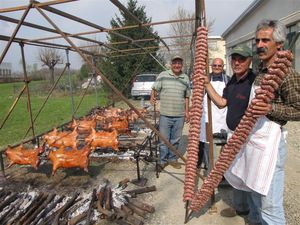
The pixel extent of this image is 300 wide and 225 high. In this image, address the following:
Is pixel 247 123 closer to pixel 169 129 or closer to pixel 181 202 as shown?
pixel 181 202

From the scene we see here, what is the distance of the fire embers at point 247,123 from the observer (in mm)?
2424

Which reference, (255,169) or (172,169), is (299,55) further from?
(255,169)

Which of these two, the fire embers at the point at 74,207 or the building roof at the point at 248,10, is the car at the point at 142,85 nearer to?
the building roof at the point at 248,10

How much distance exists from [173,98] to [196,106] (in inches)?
95.7

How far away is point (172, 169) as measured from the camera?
19.4 ft

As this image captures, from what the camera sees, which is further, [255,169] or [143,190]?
[143,190]

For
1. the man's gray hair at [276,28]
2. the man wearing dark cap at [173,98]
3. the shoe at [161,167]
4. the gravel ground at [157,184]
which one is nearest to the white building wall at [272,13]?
the gravel ground at [157,184]

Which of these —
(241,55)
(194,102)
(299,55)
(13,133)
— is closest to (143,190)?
(194,102)

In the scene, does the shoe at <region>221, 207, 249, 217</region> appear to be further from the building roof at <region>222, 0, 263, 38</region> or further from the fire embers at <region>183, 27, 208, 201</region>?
the building roof at <region>222, 0, 263, 38</region>

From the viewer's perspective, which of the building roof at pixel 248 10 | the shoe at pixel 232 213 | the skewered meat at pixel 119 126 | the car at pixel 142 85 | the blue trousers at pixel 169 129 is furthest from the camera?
the car at pixel 142 85

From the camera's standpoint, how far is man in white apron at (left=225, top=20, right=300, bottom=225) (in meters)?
2.60

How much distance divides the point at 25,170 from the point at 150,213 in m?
3.15

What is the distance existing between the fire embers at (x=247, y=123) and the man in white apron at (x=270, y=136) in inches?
3.2

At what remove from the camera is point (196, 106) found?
10.9 ft
